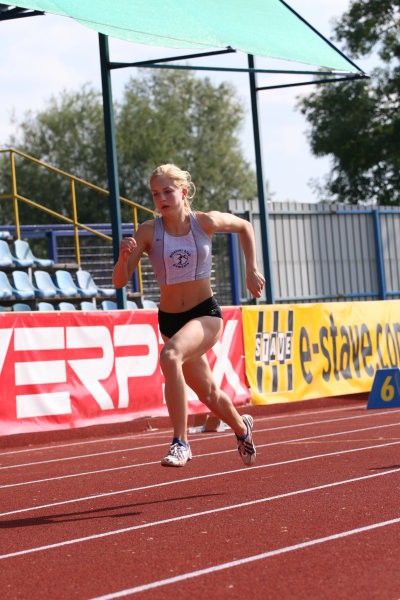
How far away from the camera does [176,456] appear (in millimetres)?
8148

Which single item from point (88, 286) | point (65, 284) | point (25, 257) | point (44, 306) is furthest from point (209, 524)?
point (88, 286)

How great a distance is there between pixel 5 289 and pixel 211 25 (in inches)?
245

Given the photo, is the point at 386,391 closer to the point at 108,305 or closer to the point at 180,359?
the point at 108,305

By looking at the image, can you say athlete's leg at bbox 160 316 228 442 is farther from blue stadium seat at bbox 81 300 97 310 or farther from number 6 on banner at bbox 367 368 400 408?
blue stadium seat at bbox 81 300 97 310

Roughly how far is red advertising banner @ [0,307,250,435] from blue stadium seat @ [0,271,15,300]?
5567 millimetres

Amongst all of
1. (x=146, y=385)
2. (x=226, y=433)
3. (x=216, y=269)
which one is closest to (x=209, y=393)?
(x=226, y=433)

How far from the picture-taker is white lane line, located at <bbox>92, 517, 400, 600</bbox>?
17.8 feet

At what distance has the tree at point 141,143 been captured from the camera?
87938mm

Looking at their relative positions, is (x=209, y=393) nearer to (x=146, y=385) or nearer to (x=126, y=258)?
(x=126, y=258)

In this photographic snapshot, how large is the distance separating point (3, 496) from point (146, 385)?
720 centimetres

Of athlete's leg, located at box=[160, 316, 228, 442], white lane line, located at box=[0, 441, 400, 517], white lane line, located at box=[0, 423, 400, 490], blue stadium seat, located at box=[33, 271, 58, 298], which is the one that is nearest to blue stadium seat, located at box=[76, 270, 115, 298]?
blue stadium seat, located at box=[33, 271, 58, 298]

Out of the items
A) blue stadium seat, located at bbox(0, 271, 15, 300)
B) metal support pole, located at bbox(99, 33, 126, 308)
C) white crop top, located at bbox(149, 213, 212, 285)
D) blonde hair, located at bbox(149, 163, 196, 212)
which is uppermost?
metal support pole, located at bbox(99, 33, 126, 308)

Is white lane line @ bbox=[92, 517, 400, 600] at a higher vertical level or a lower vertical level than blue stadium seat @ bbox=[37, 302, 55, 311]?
lower

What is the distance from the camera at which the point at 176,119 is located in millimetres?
92938
